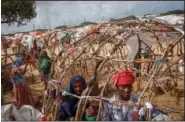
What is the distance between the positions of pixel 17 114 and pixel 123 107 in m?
0.99

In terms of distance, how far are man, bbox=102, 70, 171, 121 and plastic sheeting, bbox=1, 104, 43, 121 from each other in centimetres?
79

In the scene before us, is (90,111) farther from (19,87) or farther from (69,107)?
(19,87)

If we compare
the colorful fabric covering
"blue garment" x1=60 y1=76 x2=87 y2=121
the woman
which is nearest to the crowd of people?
"blue garment" x1=60 y1=76 x2=87 y2=121

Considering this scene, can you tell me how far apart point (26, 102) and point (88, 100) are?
207 centimetres

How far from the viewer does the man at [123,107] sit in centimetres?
223

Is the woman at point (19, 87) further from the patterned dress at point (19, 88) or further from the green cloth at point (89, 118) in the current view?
the green cloth at point (89, 118)

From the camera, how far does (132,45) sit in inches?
226

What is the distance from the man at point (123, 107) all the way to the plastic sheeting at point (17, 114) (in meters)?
0.79

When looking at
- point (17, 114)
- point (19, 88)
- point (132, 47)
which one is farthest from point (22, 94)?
point (132, 47)

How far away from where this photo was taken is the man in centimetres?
223

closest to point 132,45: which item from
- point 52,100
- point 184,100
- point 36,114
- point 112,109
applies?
point 184,100

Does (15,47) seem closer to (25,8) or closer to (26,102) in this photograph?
(25,8)

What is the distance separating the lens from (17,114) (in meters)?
2.78

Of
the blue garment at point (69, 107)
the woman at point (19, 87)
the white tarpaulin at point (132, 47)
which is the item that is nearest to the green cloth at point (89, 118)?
the blue garment at point (69, 107)
